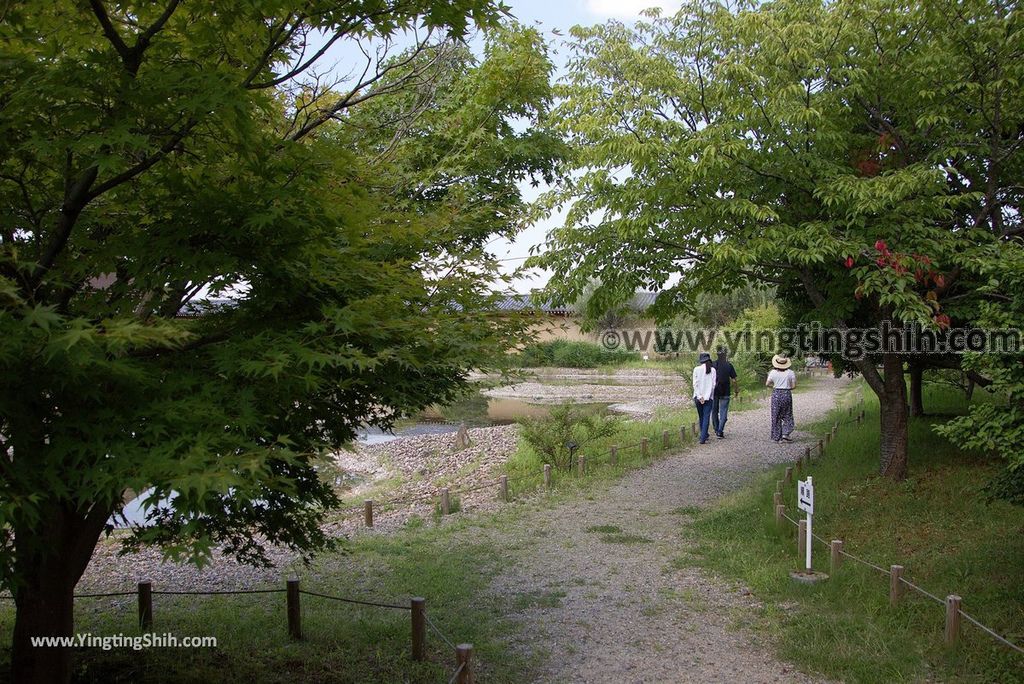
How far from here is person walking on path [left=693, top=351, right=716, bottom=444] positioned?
14.6 meters

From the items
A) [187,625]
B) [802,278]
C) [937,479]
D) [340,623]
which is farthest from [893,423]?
[187,625]

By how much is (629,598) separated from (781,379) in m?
7.75

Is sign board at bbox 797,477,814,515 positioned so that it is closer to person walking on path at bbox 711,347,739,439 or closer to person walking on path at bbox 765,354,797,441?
person walking on path at bbox 765,354,797,441

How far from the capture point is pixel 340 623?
22.3 feet

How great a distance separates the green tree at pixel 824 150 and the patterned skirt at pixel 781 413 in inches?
179

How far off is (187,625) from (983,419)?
270 inches

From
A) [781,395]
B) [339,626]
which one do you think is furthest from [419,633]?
[781,395]

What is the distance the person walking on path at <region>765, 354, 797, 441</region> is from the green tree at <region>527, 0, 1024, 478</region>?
3.45 metres

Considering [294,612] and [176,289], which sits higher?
[176,289]

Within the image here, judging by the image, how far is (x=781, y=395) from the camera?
48.1 ft

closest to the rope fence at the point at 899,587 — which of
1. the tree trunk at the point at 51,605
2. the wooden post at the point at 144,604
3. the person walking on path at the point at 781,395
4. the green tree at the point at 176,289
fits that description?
the green tree at the point at 176,289

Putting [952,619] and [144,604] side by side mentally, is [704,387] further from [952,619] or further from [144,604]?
[144,604]

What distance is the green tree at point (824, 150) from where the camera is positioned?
8.12m

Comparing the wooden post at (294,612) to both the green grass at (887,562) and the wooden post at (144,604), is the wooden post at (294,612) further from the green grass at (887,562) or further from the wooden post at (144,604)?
the green grass at (887,562)
